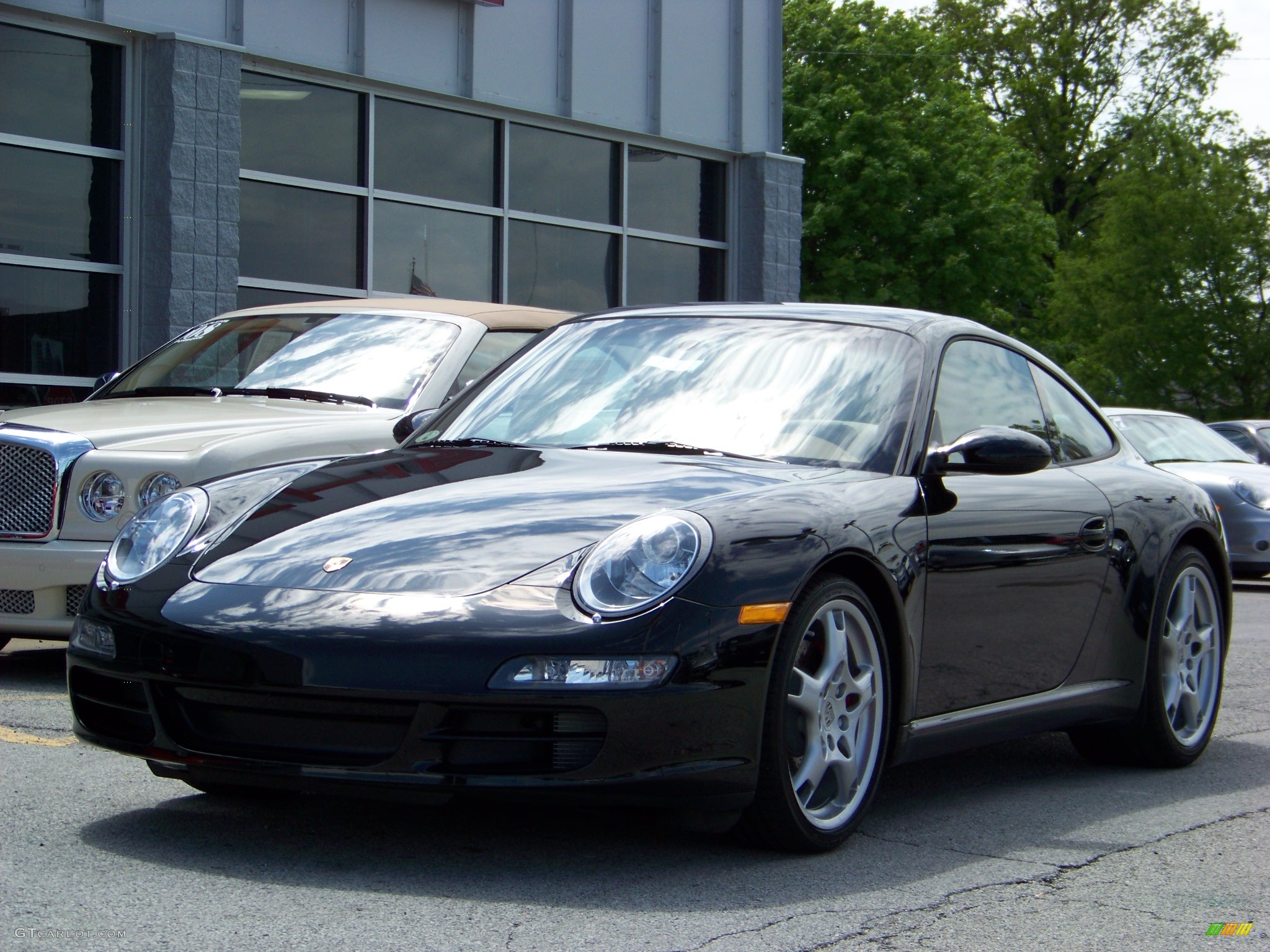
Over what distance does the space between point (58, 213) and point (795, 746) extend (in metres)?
11.3

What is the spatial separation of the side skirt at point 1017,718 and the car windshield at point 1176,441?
9561mm

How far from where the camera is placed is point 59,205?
13867mm

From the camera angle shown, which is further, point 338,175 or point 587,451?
point 338,175

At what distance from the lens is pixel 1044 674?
500 centimetres

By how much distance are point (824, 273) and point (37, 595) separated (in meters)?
32.8

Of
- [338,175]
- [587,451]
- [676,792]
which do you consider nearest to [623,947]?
[676,792]

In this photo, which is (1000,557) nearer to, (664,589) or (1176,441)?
(664,589)

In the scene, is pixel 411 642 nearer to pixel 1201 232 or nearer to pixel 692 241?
pixel 692 241

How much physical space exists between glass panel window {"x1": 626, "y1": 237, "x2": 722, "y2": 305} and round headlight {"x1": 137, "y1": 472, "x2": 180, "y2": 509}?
40.3 feet

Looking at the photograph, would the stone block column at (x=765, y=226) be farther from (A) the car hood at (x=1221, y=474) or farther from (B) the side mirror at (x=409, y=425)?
(B) the side mirror at (x=409, y=425)

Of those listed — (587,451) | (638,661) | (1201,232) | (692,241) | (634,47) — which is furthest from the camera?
(1201,232)

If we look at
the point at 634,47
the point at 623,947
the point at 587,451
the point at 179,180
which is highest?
the point at 634,47

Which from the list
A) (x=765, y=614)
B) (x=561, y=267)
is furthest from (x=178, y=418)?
(x=561, y=267)

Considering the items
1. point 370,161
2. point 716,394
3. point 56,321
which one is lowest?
point 716,394
